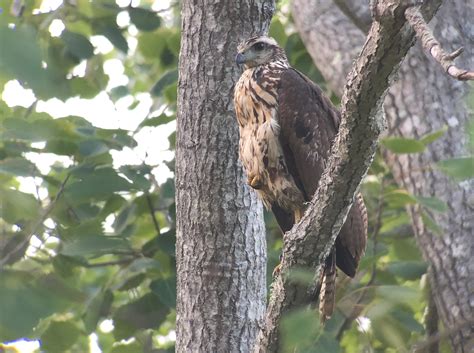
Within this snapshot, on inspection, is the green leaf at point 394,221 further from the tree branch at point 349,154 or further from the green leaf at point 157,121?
the tree branch at point 349,154

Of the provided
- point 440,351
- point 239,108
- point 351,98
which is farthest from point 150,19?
point 351,98

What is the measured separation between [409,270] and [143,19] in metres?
2.28

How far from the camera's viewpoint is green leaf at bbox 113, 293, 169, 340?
14.8 feet

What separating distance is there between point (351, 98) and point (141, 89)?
5.92m

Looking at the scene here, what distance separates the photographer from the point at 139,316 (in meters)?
4.56

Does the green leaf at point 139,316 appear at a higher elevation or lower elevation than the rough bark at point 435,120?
lower

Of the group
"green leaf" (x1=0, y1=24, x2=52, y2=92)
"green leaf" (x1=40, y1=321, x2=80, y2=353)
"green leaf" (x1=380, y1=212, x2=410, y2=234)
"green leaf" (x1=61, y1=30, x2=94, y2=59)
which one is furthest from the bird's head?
"green leaf" (x1=0, y1=24, x2=52, y2=92)

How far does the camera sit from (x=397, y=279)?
513 centimetres

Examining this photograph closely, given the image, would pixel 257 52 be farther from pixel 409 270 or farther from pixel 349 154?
pixel 409 270

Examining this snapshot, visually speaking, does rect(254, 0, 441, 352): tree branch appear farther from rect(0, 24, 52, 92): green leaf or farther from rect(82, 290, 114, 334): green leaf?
rect(82, 290, 114, 334): green leaf

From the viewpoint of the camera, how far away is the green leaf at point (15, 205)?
1.38 meters

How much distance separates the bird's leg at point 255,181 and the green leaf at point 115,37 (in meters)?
2.02

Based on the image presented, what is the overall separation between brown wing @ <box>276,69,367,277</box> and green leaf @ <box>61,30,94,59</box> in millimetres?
1324

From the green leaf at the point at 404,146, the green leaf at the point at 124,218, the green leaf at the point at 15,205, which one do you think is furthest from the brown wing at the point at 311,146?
the green leaf at the point at 15,205
